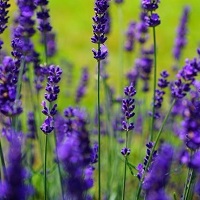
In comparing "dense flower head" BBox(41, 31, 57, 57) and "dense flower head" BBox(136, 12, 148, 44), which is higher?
"dense flower head" BBox(136, 12, 148, 44)

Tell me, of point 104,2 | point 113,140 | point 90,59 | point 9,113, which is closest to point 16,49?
point 104,2

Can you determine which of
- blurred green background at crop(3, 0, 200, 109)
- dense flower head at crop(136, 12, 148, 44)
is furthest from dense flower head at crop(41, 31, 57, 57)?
blurred green background at crop(3, 0, 200, 109)

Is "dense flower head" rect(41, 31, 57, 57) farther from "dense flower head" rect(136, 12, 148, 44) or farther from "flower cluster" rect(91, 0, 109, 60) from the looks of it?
"flower cluster" rect(91, 0, 109, 60)

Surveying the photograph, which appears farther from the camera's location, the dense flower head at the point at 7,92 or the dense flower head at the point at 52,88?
the dense flower head at the point at 52,88

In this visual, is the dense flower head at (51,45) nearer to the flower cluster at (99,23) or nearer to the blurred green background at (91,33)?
the flower cluster at (99,23)

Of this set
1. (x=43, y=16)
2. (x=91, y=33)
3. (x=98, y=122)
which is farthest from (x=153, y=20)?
(x=91, y=33)

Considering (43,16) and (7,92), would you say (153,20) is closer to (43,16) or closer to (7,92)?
(43,16)

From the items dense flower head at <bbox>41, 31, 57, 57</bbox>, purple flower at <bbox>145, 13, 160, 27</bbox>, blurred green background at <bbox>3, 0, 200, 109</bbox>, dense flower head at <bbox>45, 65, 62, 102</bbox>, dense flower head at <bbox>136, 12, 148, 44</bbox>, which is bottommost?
blurred green background at <bbox>3, 0, 200, 109</bbox>

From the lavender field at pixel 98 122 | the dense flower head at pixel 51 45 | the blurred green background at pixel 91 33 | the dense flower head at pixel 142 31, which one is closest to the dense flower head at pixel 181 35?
the lavender field at pixel 98 122
